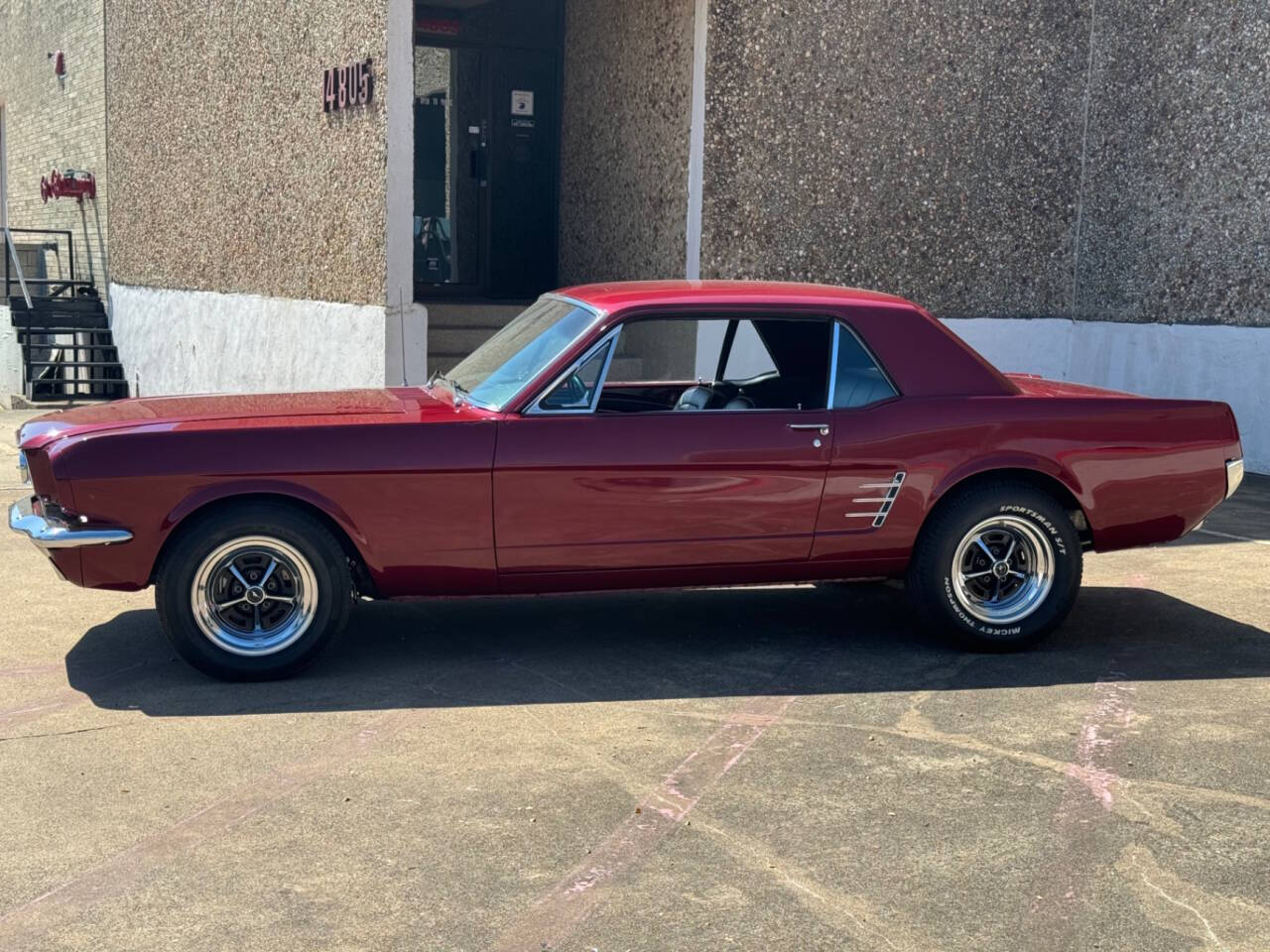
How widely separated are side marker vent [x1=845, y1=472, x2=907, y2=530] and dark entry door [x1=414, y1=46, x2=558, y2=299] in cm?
911

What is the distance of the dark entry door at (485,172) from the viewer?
1454 cm

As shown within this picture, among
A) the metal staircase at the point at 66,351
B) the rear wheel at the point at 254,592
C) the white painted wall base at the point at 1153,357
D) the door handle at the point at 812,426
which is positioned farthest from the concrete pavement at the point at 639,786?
the metal staircase at the point at 66,351

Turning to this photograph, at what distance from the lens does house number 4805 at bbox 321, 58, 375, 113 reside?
11.5 metres

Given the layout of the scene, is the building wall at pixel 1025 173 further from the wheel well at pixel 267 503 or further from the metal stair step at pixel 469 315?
the wheel well at pixel 267 503

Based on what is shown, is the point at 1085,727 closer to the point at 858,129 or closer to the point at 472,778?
the point at 472,778

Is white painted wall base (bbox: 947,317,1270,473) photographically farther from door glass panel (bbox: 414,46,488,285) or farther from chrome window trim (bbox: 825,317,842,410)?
chrome window trim (bbox: 825,317,842,410)

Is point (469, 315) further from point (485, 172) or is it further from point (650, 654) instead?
point (650, 654)

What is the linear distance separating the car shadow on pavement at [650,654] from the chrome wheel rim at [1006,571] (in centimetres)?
21

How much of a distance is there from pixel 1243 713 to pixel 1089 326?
831 centimetres

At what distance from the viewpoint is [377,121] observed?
11320 mm

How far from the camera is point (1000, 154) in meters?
12.7

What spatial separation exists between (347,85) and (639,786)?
8737mm

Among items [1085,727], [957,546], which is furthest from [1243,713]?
[957,546]

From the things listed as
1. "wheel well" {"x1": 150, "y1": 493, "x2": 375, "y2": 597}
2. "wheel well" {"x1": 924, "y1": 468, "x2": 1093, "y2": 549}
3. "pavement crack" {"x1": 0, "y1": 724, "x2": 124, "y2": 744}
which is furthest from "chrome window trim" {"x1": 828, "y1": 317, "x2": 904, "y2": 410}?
"pavement crack" {"x1": 0, "y1": 724, "x2": 124, "y2": 744}
